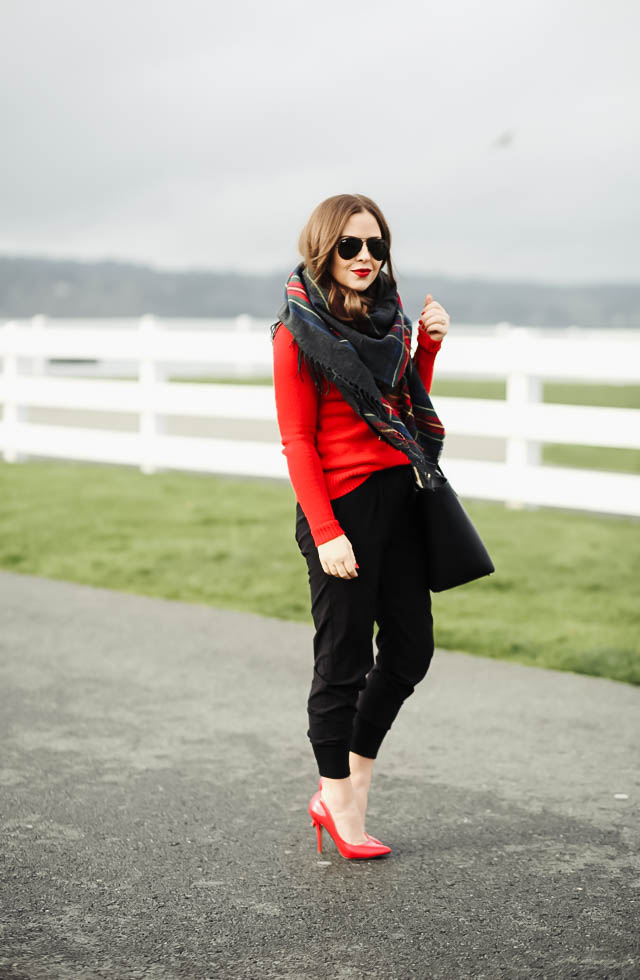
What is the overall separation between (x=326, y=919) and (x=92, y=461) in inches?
404

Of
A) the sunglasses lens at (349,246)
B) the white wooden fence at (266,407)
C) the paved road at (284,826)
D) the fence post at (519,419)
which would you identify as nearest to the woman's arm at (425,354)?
the sunglasses lens at (349,246)

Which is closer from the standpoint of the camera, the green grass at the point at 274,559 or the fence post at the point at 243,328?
the green grass at the point at 274,559

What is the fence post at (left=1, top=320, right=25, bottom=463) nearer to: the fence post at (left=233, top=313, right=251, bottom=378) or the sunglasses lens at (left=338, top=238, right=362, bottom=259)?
the sunglasses lens at (left=338, top=238, right=362, bottom=259)

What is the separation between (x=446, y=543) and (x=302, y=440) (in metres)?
0.50

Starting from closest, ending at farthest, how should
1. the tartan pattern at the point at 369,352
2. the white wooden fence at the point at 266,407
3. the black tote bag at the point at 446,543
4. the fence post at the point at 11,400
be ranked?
1. the tartan pattern at the point at 369,352
2. the black tote bag at the point at 446,543
3. the white wooden fence at the point at 266,407
4. the fence post at the point at 11,400

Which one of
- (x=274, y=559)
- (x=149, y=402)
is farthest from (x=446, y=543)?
(x=149, y=402)

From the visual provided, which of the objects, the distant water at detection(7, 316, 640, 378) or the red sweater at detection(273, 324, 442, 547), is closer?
the red sweater at detection(273, 324, 442, 547)

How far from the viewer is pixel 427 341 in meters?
3.46

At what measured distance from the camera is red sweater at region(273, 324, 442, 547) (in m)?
3.20

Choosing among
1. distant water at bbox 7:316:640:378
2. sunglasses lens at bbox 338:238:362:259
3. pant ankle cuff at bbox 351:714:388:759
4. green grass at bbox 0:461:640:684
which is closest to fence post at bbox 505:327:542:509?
green grass at bbox 0:461:640:684

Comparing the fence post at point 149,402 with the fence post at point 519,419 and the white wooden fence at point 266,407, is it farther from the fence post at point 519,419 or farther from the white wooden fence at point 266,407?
the fence post at point 519,419

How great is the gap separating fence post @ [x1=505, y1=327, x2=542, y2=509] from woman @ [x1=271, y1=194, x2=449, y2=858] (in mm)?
6301

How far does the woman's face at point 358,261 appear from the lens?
3.25 m

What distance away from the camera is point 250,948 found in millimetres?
2904
